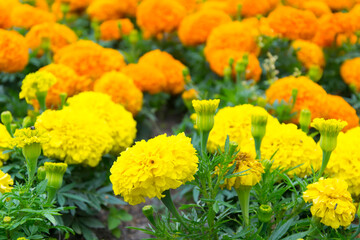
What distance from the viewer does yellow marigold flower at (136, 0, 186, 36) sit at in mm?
3678

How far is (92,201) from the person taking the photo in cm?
232

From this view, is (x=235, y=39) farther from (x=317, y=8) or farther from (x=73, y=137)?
(x=73, y=137)

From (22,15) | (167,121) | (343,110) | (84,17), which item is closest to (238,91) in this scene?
(343,110)

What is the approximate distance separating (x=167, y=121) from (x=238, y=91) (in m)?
0.94

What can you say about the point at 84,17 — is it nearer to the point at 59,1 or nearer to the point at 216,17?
the point at 59,1

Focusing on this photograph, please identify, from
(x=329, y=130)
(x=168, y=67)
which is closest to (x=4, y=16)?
(x=168, y=67)

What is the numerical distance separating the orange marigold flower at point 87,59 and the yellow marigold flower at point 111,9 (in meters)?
1.08

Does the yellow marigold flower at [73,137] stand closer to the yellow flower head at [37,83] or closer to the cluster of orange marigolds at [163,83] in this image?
the cluster of orange marigolds at [163,83]

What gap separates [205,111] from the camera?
1619 mm

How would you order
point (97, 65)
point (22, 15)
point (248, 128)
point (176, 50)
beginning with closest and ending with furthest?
point (248, 128), point (97, 65), point (22, 15), point (176, 50)

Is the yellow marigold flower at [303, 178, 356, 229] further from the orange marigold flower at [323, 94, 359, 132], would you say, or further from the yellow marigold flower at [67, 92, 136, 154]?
the yellow marigold flower at [67, 92, 136, 154]

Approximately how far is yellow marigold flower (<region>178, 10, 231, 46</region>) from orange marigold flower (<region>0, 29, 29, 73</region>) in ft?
4.05

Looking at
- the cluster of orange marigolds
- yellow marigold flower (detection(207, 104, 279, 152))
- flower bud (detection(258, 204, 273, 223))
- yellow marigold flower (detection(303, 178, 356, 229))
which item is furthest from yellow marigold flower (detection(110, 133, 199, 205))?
yellow marigold flower (detection(207, 104, 279, 152))

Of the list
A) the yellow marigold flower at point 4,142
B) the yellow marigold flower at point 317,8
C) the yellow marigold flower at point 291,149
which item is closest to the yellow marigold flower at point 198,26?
the yellow marigold flower at point 317,8
